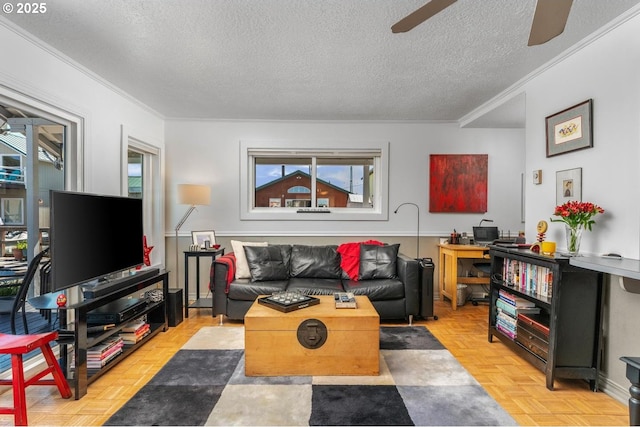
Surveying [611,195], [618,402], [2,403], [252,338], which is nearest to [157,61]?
[252,338]

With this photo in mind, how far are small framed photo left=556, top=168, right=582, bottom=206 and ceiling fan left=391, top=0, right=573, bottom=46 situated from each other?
1422 millimetres

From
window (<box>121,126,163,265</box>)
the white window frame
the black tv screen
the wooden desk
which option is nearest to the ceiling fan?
the black tv screen

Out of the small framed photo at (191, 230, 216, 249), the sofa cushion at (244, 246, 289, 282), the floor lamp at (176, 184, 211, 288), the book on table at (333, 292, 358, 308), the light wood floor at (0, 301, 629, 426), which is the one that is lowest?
the light wood floor at (0, 301, 629, 426)

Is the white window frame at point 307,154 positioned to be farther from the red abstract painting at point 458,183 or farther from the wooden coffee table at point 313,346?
the wooden coffee table at point 313,346

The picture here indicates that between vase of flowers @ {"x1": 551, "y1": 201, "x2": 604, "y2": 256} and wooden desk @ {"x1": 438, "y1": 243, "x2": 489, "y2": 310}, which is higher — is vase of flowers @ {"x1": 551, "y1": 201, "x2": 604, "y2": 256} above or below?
above

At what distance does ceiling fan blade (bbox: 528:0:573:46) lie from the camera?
4.17 feet

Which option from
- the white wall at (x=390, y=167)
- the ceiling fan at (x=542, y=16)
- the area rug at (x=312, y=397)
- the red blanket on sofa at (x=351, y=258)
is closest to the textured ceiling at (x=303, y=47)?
the ceiling fan at (x=542, y=16)

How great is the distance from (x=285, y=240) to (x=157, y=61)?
2548 millimetres

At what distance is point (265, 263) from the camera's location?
11.9ft

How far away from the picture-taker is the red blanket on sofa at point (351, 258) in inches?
147

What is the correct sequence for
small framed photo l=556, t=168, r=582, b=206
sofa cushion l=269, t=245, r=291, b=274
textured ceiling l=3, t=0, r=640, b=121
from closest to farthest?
textured ceiling l=3, t=0, r=640, b=121 → small framed photo l=556, t=168, r=582, b=206 → sofa cushion l=269, t=245, r=291, b=274

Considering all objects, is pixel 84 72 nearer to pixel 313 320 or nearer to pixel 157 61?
pixel 157 61

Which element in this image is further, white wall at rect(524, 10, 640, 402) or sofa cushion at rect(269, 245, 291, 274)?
sofa cushion at rect(269, 245, 291, 274)

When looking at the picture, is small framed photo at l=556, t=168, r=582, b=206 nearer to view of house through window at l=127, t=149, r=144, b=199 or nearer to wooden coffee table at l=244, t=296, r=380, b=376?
wooden coffee table at l=244, t=296, r=380, b=376
